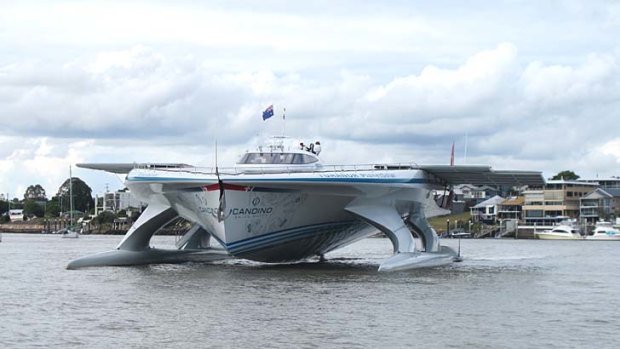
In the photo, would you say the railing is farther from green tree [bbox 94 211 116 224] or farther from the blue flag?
green tree [bbox 94 211 116 224]

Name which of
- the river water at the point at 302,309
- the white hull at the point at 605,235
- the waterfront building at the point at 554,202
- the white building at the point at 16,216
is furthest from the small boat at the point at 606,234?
the white building at the point at 16,216

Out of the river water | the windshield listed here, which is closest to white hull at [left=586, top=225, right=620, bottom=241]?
the river water

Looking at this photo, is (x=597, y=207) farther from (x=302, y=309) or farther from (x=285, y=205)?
(x=302, y=309)

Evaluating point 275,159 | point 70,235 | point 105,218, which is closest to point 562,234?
point 70,235

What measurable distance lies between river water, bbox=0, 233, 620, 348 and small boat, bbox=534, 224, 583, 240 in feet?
245

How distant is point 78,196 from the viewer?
184 m

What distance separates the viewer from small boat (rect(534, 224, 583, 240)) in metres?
111

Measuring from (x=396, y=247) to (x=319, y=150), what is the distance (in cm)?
611

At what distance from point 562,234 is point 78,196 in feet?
326

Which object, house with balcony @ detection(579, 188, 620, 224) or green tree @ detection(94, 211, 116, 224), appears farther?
green tree @ detection(94, 211, 116, 224)

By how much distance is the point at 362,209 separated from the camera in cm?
3700

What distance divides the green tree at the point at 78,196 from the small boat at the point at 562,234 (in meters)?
92.5

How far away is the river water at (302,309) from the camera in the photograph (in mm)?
20969

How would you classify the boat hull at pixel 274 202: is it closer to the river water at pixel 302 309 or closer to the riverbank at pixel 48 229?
the river water at pixel 302 309
